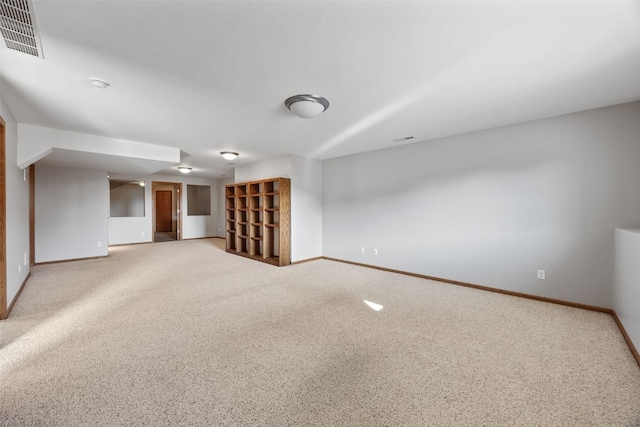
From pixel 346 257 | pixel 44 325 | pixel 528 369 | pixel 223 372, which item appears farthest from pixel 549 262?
pixel 44 325

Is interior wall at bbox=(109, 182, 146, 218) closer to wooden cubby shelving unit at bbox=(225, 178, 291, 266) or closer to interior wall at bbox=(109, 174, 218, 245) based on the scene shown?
interior wall at bbox=(109, 174, 218, 245)

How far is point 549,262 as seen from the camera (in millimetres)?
3074

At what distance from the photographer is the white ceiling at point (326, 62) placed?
4.77 feet

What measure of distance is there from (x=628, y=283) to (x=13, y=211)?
6.51 metres

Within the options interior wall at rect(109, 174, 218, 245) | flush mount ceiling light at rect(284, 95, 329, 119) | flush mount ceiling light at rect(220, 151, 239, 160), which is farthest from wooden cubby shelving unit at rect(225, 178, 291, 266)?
interior wall at rect(109, 174, 218, 245)

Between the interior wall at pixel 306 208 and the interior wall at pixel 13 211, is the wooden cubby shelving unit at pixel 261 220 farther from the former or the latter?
the interior wall at pixel 13 211

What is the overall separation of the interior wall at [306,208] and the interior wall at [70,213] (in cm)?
456

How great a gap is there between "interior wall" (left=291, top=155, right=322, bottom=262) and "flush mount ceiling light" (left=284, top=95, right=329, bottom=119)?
250 cm

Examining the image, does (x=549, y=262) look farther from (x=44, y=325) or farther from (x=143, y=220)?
(x=143, y=220)

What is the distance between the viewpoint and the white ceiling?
1455 mm

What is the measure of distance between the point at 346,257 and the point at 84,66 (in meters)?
4.64

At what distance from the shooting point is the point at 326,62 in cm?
195

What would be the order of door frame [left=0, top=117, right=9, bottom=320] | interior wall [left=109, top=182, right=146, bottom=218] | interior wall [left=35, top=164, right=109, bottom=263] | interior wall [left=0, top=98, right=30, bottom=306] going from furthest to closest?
interior wall [left=109, top=182, right=146, bottom=218]
interior wall [left=35, top=164, right=109, bottom=263]
interior wall [left=0, top=98, right=30, bottom=306]
door frame [left=0, top=117, right=9, bottom=320]

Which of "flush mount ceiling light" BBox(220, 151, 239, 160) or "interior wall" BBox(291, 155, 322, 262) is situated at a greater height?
"flush mount ceiling light" BBox(220, 151, 239, 160)
